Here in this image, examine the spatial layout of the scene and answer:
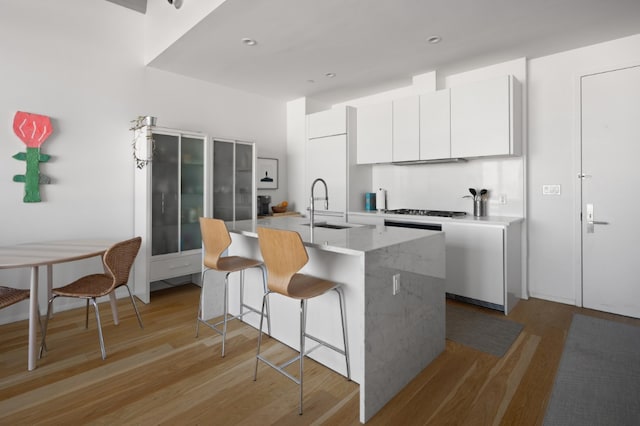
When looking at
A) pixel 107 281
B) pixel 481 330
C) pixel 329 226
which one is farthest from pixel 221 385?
pixel 481 330

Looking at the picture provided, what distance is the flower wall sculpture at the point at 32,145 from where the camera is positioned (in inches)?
117

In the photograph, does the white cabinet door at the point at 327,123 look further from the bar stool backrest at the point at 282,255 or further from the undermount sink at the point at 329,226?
the bar stool backrest at the point at 282,255

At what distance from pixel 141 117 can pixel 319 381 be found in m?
3.16

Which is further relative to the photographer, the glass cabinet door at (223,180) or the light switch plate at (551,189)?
A: the glass cabinet door at (223,180)

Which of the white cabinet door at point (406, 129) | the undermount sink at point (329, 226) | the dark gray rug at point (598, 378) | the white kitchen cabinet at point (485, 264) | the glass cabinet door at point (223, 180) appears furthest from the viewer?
the glass cabinet door at point (223, 180)

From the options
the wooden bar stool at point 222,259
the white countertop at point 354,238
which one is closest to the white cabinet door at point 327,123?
the white countertop at point 354,238

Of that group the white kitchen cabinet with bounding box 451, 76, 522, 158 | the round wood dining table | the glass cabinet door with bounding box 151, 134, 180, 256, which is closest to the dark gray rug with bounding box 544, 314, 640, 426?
the white kitchen cabinet with bounding box 451, 76, 522, 158

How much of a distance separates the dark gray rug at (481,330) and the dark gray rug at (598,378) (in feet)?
1.22

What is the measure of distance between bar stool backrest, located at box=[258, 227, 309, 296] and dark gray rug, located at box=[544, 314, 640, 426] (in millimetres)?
1542

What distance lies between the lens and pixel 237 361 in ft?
7.77

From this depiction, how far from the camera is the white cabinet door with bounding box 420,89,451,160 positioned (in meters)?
3.72

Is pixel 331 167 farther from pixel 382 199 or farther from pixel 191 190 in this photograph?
pixel 191 190

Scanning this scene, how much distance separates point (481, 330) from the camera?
283 cm

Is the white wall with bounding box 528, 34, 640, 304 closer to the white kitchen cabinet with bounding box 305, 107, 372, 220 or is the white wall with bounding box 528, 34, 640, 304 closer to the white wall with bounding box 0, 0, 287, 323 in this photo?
the white kitchen cabinet with bounding box 305, 107, 372, 220
